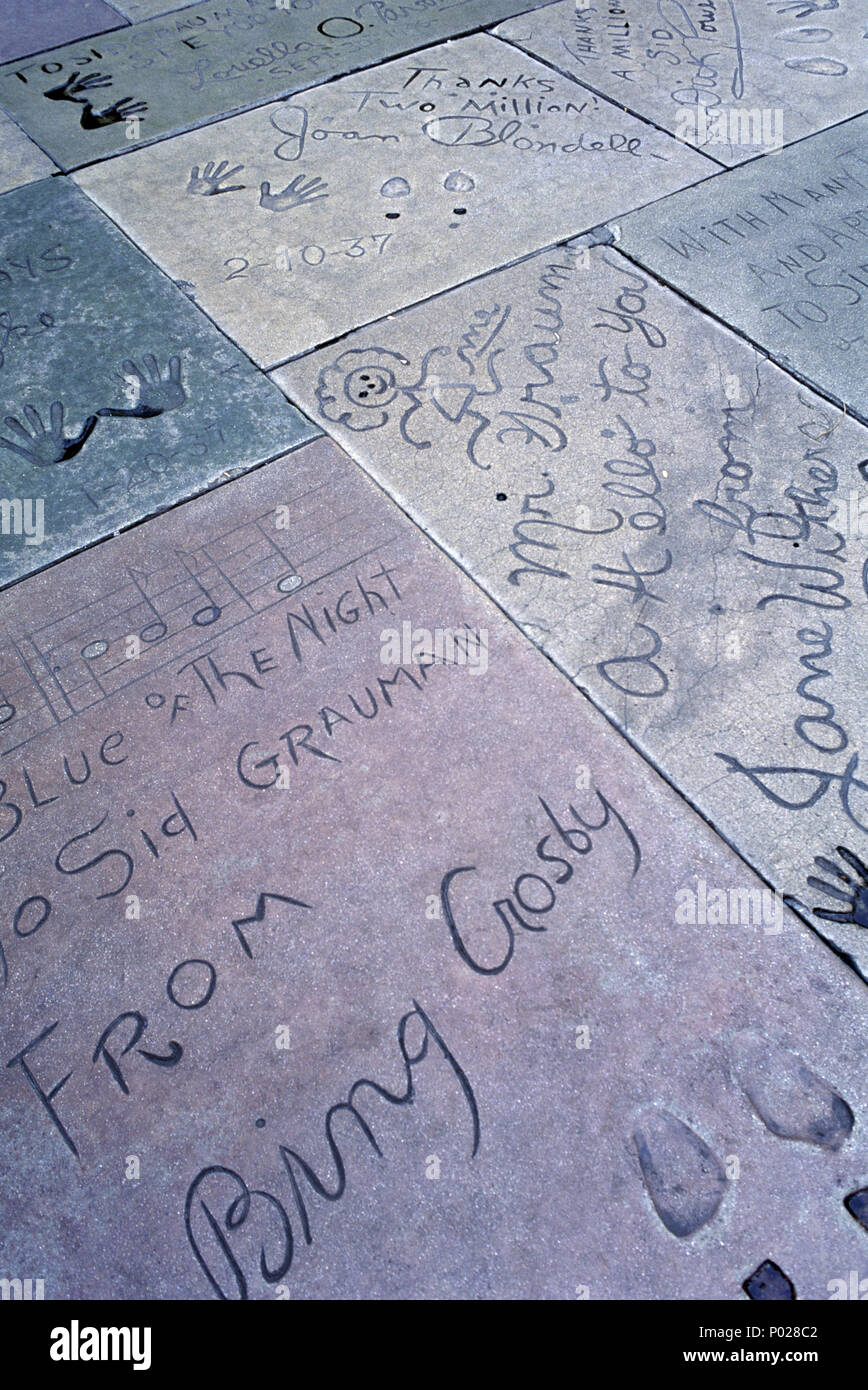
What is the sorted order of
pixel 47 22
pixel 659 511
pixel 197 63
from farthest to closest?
pixel 47 22
pixel 197 63
pixel 659 511

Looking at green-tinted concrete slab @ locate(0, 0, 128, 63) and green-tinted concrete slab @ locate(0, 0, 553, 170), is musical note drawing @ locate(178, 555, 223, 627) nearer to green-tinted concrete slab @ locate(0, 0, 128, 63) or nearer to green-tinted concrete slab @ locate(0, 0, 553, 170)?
green-tinted concrete slab @ locate(0, 0, 553, 170)

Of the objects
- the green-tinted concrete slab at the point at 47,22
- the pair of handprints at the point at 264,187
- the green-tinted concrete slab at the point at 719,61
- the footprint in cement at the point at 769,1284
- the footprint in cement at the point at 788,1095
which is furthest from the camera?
the green-tinted concrete slab at the point at 47,22

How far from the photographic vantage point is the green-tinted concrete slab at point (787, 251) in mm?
3504

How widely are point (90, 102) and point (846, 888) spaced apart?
512cm

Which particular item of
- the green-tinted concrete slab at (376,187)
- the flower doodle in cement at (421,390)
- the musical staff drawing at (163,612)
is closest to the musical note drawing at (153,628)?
the musical staff drawing at (163,612)

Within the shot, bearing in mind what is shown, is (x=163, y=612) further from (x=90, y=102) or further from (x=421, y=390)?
(x=90, y=102)

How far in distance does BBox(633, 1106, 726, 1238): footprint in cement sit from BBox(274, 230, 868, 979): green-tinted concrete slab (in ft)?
1.88

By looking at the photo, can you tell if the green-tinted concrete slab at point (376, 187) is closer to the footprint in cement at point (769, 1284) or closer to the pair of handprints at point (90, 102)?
the pair of handprints at point (90, 102)

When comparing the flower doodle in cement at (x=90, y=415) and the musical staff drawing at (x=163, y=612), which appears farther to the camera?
the flower doodle in cement at (x=90, y=415)

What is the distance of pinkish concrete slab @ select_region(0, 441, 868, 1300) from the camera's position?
190 cm

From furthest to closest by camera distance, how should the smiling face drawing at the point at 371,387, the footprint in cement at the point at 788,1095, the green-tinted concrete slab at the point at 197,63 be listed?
the green-tinted concrete slab at the point at 197,63 < the smiling face drawing at the point at 371,387 < the footprint in cement at the point at 788,1095

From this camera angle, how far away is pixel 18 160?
183 inches

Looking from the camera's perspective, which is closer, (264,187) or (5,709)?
(5,709)

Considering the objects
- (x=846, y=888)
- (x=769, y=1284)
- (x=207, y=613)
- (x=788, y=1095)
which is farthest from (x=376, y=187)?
(x=769, y=1284)
